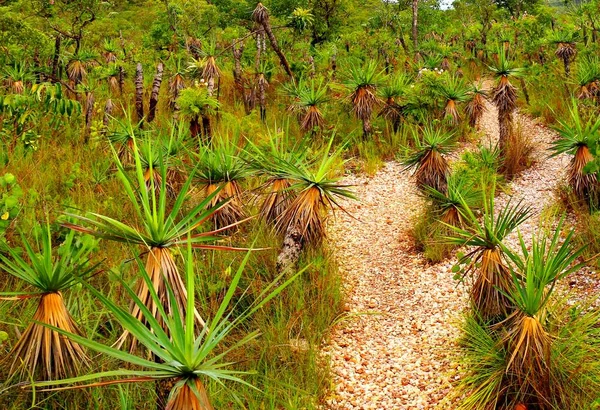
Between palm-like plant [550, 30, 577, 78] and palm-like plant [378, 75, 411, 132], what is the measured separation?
3670 mm

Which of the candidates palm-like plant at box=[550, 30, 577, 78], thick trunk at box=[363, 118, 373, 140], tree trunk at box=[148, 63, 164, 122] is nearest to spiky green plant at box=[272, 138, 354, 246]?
tree trunk at box=[148, 63, 164, 122]

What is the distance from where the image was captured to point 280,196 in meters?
5.25

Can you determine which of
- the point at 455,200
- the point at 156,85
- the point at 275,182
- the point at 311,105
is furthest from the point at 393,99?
the point at 275,182

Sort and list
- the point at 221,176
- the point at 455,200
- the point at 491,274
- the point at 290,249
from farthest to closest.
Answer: the point at 455,200, the point at 221,176, the point at 290,249, the point at 491,274

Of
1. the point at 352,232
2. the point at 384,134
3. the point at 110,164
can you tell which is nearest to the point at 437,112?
the point at 384,134

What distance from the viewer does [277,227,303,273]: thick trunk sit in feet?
15.4

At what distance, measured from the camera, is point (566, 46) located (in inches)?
408

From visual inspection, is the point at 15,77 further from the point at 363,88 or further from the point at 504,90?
the point at 504,90

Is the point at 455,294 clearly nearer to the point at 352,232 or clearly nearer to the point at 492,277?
the point at 492,277

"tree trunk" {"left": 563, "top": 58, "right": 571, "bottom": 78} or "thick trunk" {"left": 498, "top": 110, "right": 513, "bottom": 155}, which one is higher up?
"tree trunk" {"left": 563, "top": 58, "right": 571, "bottom": 78}

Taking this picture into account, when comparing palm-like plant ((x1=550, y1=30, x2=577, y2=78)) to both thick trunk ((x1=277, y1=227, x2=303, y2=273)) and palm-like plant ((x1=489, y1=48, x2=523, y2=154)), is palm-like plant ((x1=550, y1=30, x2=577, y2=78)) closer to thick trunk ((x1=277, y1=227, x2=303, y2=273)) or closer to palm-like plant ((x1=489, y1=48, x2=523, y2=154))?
palm-like plant ((x1=489, y1=48, x2=523, y2=154))

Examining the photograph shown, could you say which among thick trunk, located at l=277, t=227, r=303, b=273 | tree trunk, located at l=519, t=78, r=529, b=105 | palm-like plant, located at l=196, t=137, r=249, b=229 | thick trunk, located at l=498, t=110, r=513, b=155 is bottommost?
thick trunk, located at l=277, t=227, r=303, b=273

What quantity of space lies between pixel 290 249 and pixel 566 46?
8.98 metres

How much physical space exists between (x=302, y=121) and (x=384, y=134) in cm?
170
